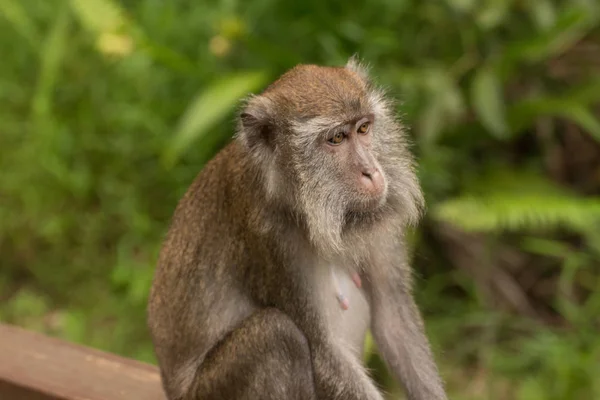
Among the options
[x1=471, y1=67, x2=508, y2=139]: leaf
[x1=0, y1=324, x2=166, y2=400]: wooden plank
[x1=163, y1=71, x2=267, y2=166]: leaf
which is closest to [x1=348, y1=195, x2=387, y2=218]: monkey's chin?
[x1=0, y1=324, x2=166, y2=400]: wooden plank

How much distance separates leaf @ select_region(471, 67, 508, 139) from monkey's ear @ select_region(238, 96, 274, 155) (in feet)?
10.2

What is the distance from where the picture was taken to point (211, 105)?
5.66 m

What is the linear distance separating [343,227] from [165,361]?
3.07ft

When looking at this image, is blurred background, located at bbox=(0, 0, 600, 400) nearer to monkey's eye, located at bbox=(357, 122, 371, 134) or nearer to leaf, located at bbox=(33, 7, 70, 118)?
leaf, located at bbox=(33, 7, 70, 118)

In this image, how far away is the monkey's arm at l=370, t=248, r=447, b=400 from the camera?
11.9ft

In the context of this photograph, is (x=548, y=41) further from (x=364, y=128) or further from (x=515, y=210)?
(x=364, y=128)

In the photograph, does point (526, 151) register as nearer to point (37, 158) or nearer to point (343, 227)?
point (37, 158)

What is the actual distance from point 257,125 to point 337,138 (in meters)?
0.27

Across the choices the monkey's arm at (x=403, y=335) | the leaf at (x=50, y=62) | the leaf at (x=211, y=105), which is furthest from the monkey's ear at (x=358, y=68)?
the leaf at (x=50, y=62)

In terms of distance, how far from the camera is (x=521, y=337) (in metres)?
6.23

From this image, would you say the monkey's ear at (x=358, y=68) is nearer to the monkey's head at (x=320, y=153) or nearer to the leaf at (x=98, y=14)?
the monkey's head at (x=320, y=153)

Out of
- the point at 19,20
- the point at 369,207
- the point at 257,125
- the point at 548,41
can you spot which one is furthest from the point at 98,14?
the point at 369,207

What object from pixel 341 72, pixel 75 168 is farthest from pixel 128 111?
pixel 341 72

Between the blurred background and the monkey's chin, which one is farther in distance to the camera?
the blurred background
